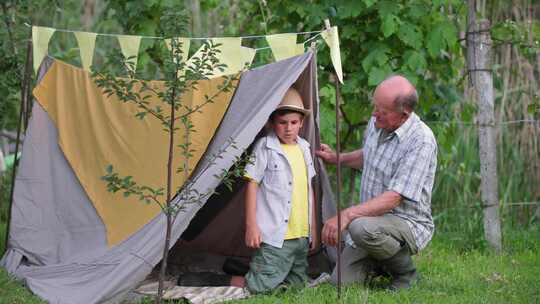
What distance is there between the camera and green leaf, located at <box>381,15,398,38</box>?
5.41 meters

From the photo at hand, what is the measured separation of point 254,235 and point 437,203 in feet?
8.85

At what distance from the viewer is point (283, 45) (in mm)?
4871

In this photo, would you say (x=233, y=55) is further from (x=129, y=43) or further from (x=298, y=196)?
(x=298, y=196)

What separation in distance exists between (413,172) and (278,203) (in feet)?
2.31

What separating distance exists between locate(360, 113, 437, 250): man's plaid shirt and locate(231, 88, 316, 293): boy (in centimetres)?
38

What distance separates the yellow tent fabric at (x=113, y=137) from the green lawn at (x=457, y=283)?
Result: 0.68 m

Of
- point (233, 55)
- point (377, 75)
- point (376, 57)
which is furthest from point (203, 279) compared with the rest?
point (376, 57)

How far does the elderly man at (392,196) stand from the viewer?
4.65 metres

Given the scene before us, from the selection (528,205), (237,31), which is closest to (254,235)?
(237,31)

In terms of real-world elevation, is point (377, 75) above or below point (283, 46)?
below

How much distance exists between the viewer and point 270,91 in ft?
15.4

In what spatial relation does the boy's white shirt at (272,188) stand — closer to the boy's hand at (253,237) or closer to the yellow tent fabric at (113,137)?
the boy's hand at (253,237)

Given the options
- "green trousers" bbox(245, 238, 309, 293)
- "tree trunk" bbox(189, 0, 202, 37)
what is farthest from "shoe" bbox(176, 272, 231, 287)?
"tree trunk" bbox(189, 0, 202, 37)

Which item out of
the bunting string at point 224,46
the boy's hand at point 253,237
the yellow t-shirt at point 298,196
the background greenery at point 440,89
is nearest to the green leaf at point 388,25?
the background greenery at point 440,89
